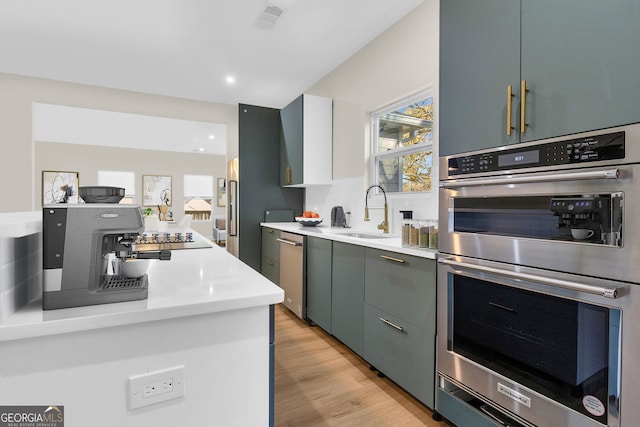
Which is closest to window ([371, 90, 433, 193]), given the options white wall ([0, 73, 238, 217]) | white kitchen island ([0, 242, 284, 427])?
white kitchen island ([0, 242, 284, 427])

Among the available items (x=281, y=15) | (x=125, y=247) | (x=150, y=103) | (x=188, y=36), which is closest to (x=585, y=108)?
(x=125, y=247)

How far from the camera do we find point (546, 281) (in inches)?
48.9

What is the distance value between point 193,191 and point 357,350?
8.59 metres

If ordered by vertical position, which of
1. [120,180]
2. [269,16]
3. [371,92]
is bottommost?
[120,180]

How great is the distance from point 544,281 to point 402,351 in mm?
995

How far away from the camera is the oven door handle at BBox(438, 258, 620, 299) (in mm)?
1090

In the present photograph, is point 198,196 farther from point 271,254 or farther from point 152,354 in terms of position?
point 152,354

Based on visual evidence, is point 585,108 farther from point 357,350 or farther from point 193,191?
point 193,191

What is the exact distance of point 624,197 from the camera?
1.07m

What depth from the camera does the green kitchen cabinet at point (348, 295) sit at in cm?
239

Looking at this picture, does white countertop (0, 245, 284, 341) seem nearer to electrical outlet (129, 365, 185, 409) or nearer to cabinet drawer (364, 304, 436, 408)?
electrical outlet (129, 365, 185, 409)

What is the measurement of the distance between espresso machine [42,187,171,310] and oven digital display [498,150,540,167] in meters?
1.42

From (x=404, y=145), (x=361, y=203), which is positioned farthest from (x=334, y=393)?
(x=404, y=145)

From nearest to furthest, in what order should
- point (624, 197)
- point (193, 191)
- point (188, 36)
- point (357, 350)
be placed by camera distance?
1. point (624, 197)
2. point (357, 350)
3. point (188, 36)
4. point (193, 191)
